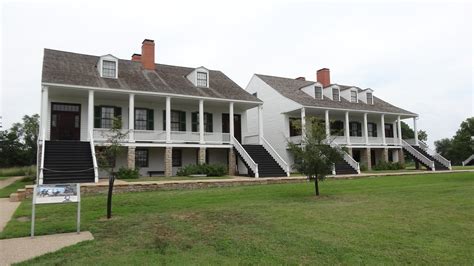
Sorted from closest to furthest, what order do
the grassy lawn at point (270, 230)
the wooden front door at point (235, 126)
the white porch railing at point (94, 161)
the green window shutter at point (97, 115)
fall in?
1. the grassy lawn at point (270, 230)
2. the white porch railing at point (94, 161)
3. the green window shutter at point (97, 115)
4. the wooden front door at point (235, 126)

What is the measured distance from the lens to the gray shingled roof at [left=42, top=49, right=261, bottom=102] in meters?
18.8

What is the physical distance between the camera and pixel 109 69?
20812 millimetres

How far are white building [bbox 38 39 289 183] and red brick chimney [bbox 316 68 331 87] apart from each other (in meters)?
11.0

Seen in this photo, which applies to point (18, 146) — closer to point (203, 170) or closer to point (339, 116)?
point (203, 170)

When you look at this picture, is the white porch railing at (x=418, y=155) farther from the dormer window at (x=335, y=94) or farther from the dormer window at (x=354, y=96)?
the dormer window at (x=335, y=94)

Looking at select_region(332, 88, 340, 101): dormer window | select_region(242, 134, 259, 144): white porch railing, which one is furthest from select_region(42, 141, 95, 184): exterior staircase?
select_region(332, 88, 340, 101): dormer window

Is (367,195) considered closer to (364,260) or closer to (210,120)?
(364,260)

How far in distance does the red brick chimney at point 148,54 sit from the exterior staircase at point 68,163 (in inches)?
313

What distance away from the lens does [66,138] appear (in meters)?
19.7

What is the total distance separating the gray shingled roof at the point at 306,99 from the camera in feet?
88.7

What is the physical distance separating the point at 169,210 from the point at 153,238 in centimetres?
309

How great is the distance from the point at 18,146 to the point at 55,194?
48124 mm

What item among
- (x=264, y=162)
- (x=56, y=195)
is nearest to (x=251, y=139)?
(x=264, y=162)

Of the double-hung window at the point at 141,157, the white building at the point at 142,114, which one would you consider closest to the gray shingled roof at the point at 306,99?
the white building at the point at 142,114
